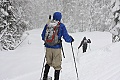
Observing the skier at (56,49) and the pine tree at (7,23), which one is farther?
the pine tree at (7,23)

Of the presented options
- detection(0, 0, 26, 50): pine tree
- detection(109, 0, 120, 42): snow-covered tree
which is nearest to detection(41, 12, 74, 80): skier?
detection(0, 0, 26, 50): pine tree

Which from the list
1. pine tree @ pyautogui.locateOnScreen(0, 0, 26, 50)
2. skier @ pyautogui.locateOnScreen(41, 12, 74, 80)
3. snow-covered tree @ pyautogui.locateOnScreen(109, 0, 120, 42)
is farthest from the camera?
snow-covered tree @ pyautogui.locateOnScreen(109, 0, 120, 42)

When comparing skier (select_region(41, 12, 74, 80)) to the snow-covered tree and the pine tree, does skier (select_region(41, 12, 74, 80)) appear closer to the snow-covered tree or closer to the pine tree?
the pine tree

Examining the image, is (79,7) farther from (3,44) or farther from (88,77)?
(88,77)

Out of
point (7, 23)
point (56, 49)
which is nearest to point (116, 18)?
point (7, 23)

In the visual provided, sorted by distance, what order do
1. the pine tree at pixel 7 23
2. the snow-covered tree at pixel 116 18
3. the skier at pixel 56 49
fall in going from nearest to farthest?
the skier at pixel 56 49
the pine tree at pixel 7 23
the snow-covered tree at pixel 116 18

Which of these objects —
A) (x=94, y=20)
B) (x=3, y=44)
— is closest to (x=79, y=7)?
(x=94, y=20)

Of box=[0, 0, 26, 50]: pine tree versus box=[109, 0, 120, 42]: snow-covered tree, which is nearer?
box=[0, 0, 26, 50]: pine tree

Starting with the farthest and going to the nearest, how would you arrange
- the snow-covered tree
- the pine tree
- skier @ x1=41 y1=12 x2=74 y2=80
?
the snow-covered tree
the pine tree
skier @ x1=41 y1=12 x2=74 y2=80

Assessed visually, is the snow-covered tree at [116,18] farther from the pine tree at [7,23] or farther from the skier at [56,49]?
the skier at [56,49]

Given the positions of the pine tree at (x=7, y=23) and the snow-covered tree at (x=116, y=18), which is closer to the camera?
the pine tree at (x=7, y=23)

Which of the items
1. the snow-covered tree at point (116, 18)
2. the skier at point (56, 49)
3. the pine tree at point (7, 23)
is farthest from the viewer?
the snow-covered tree at point (116, 18)

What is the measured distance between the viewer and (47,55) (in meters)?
5.73

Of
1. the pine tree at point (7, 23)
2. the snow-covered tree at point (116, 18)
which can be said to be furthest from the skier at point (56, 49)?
the snow-covered tree at point (116, 18)
